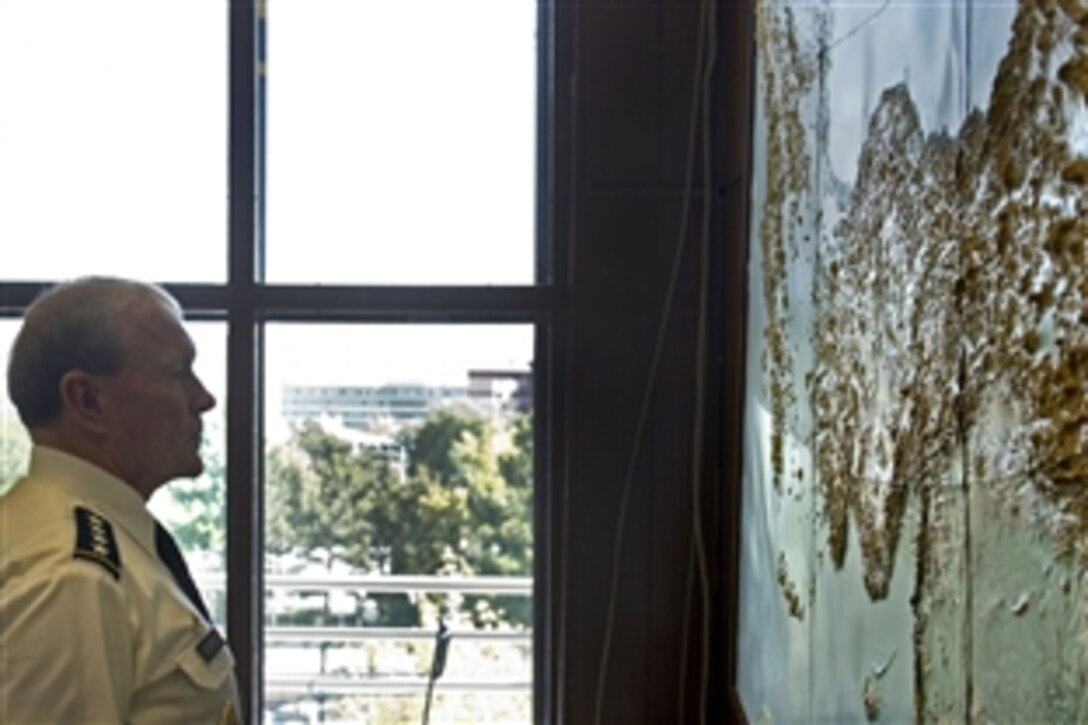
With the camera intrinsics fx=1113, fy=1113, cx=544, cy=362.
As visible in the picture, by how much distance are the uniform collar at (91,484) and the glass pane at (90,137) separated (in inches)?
53.9

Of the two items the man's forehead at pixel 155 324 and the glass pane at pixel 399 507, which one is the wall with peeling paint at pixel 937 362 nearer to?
the man's forehead at pixel 155 324

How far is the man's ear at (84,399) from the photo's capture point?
4.32 ft

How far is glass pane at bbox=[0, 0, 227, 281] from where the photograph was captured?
2.61 m

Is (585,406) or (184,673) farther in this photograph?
(585,406)

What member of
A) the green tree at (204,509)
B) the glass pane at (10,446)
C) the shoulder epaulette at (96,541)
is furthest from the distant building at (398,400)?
the shoulder epaulette at (96,541)

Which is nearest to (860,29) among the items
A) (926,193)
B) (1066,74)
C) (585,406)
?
(926,193)

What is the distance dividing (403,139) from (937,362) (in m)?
2.00

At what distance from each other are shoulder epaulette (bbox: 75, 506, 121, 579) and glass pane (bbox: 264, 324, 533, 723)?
4.48 ft

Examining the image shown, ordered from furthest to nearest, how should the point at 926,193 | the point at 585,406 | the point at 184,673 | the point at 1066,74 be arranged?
the point at 585,406
the point at 184,673
the point at 926,193
the point at 1066,74

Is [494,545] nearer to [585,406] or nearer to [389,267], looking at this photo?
[585,406]

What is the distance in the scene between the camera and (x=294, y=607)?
265 cm

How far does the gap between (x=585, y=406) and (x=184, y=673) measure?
1.37 meters

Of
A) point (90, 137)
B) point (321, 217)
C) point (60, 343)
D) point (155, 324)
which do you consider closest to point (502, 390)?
point (321, 217)

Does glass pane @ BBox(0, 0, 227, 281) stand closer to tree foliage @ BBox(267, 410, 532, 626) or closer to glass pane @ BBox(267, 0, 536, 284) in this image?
glass pane @ BBox(267, 0, 536, 284)
